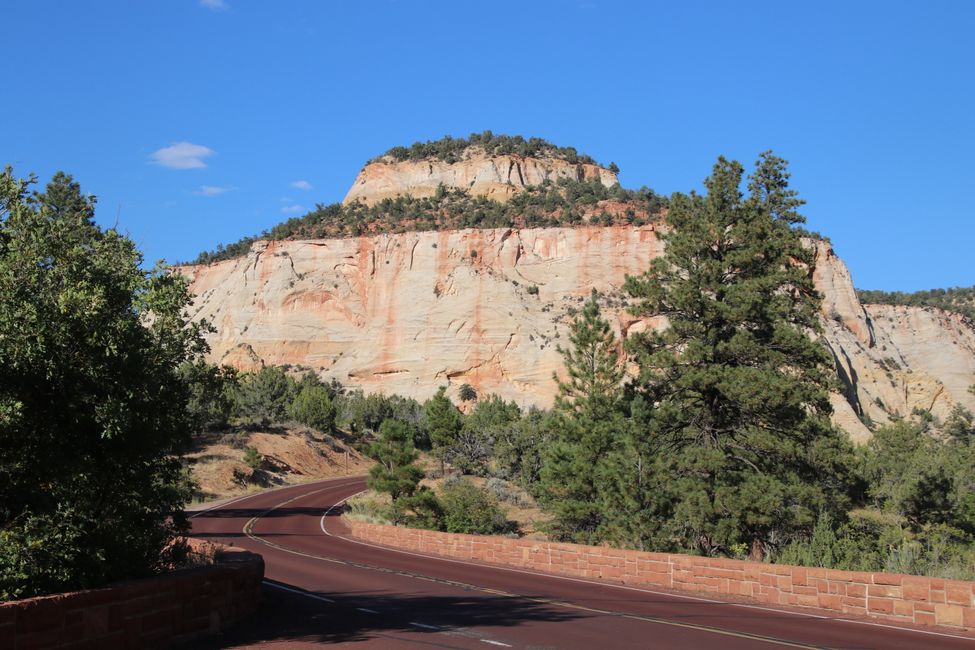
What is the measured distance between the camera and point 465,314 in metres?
80.1

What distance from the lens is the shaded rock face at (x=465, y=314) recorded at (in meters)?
77.7

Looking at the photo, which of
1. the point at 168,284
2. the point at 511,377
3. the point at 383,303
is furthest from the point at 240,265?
the point at 168,284

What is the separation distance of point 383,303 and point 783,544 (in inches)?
2587

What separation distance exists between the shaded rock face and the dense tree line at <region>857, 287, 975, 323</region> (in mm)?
13662

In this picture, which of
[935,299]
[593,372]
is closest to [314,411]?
[593,372]

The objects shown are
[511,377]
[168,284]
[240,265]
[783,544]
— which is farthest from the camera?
[240,265]

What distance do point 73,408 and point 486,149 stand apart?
10725 cm

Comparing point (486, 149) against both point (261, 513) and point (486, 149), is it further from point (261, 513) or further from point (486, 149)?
point (261, 513)

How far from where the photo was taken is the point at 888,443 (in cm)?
4875

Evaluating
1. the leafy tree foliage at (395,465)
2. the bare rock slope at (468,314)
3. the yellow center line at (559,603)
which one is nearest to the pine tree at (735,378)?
the yellow center line at (559,603)

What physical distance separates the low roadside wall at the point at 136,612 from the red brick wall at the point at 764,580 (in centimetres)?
775

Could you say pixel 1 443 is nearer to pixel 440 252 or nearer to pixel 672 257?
pixel 672 257

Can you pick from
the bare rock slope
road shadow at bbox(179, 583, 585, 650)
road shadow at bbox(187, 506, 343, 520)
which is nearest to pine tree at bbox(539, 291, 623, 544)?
road shadow at bbox(179, 583, 585, 650)

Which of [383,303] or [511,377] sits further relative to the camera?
[383,303]
